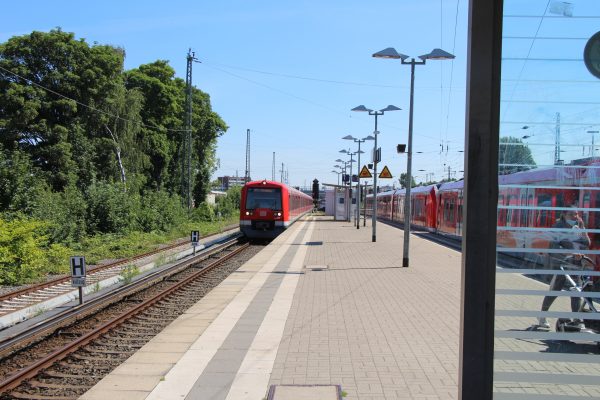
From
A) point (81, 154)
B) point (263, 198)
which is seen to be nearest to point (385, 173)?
point (263, 198)

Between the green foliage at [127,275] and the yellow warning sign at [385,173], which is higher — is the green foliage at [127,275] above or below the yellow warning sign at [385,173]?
below

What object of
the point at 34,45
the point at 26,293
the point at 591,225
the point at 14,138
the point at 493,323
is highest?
the point at 34,45

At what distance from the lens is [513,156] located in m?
3.00

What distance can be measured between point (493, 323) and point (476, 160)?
2.85 feet

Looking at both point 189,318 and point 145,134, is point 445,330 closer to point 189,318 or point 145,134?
point 189,318

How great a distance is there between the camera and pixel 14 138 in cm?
3080

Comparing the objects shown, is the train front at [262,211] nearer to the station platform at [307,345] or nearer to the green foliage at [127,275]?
the green foliage at [127,275]

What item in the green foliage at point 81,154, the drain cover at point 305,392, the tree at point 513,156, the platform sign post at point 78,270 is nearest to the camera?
the tree at point 513,156

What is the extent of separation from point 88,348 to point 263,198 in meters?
18.6

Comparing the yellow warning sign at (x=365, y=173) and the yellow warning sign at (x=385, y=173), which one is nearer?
the yellow warning sign at (x=385, y=173)

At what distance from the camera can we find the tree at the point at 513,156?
2.95m

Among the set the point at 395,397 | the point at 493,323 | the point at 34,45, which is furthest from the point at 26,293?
the point at 34,45

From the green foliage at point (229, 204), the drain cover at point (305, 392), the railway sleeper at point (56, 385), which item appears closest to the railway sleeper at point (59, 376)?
the railway sleeper at point (56, 385)

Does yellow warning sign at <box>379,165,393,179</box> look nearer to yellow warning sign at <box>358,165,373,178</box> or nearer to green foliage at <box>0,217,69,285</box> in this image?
yellow warning sign at <box>358,165,373,178</box>
